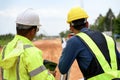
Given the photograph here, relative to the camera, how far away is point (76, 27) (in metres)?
5.14

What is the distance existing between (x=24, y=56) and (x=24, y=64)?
3.4 inches

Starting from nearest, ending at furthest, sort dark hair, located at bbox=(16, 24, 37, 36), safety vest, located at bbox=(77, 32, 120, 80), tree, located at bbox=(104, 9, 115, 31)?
dark hair, located at bbox=(16, 24, 37, 36), safety vest, located at bbox=(77, 32, 120, 80), tree, located at bbox=(104, 9, 115, 31)

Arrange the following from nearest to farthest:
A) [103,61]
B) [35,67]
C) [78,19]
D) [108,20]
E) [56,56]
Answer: [35,67] → [103,61] → [78,19] → [56,56] → [108,20]

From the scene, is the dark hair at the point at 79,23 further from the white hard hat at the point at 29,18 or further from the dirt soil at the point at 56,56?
the dirt soil at the point at 56,56

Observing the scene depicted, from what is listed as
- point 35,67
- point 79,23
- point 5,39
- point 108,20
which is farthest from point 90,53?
point 108,20

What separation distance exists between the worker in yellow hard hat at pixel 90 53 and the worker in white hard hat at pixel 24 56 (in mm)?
559

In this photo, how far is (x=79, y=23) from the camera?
16.9ft

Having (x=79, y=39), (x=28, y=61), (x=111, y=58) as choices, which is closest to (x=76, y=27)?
(x=79, y=39)

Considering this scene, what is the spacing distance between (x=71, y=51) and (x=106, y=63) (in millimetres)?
442

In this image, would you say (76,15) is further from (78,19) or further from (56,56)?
(56,56)

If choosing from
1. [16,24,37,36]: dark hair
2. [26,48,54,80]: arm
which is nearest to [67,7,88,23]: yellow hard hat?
[16,24,37,36]: dark hair

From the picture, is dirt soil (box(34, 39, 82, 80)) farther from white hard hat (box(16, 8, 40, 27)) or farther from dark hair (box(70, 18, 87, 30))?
white hard hat (box(16, 8, 40, 27))

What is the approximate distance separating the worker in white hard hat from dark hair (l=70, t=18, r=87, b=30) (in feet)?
2.09

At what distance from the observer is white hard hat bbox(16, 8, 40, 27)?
15.0 ft
